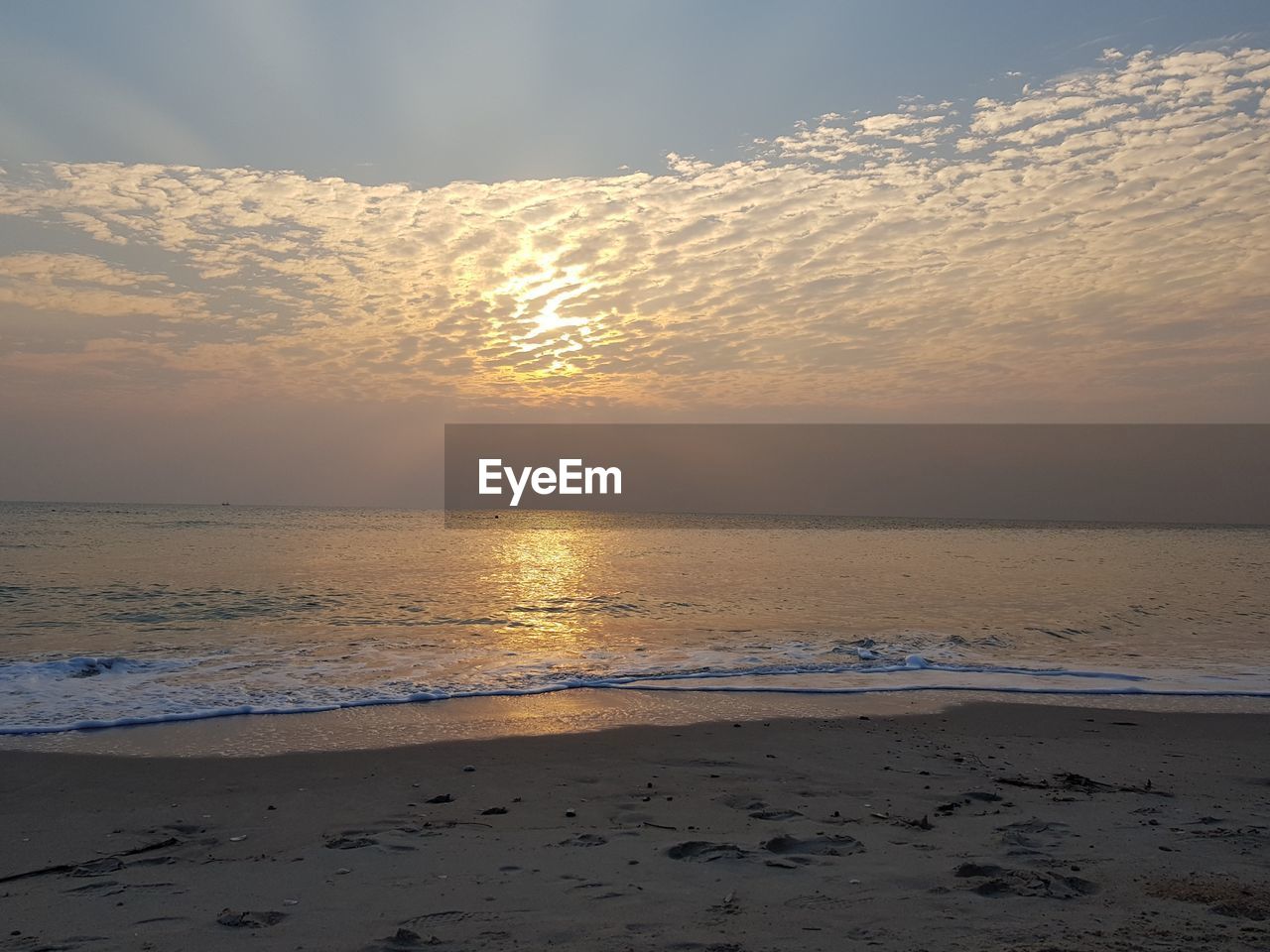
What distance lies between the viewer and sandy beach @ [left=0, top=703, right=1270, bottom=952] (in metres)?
4.73

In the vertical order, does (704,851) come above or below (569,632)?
above

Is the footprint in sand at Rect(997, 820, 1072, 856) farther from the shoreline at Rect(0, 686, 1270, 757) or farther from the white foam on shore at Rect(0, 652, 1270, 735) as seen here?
the white foam on shore at Rect(0, 652, 1270, 735)

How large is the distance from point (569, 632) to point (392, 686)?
6.36 m

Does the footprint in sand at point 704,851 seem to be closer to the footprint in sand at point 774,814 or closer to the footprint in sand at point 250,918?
the footprint in sand at point 774,814

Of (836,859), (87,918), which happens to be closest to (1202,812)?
(836,859)

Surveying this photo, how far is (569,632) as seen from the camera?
18.5 meters

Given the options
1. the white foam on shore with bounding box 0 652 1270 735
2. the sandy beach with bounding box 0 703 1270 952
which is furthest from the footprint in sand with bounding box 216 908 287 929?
the white foam on shore with bounding box 0 652 1270 735

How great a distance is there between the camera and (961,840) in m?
6.22

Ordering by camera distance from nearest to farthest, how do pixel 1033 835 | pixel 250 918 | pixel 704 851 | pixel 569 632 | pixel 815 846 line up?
pixel 250 918 < pixel 704 851 < pixel 815 846 < pixel 1033 835 < pixel 569 632

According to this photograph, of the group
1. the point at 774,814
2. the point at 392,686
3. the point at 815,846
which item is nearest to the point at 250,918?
the point at 815,846

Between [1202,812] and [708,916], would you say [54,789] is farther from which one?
[1202,812]

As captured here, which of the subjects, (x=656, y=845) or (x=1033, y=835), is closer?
(x=656, y=845)

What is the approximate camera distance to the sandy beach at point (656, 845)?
15.5 feet

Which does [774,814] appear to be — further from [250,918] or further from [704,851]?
A: [250,918]
